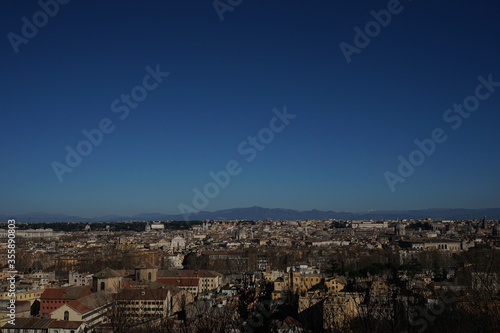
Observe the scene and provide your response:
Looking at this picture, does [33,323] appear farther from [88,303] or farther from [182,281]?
[182,281]

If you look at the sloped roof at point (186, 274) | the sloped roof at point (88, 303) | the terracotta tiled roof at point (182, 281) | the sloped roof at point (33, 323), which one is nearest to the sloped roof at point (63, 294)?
the sloped roof at point (88, 303)

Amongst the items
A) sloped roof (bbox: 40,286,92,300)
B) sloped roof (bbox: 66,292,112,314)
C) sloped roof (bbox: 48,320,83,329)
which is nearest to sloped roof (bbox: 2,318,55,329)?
sloped roof (bbox: 48,320,83,329)

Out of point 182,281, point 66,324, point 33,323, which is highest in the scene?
point 33,323

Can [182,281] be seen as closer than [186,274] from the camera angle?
Yes

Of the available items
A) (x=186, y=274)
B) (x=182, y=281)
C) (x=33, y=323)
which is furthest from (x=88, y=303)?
(x=186, y=274)

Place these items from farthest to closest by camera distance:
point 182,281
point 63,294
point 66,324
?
1. point 182,281
2. point 63,294
3. point 66,324

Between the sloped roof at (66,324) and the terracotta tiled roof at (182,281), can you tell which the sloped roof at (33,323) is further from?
the terracotta tiled roof at (182,281)

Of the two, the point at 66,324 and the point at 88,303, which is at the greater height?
the point at 88,303

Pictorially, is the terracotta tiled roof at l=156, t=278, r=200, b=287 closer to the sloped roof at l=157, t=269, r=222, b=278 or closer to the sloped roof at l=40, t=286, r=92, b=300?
the sloped roof at l=157, t=269, r=222, b=278

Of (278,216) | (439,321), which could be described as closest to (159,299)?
(439,321)

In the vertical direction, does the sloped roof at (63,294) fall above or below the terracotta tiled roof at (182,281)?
above

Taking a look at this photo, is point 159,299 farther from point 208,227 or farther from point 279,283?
point 208,227
